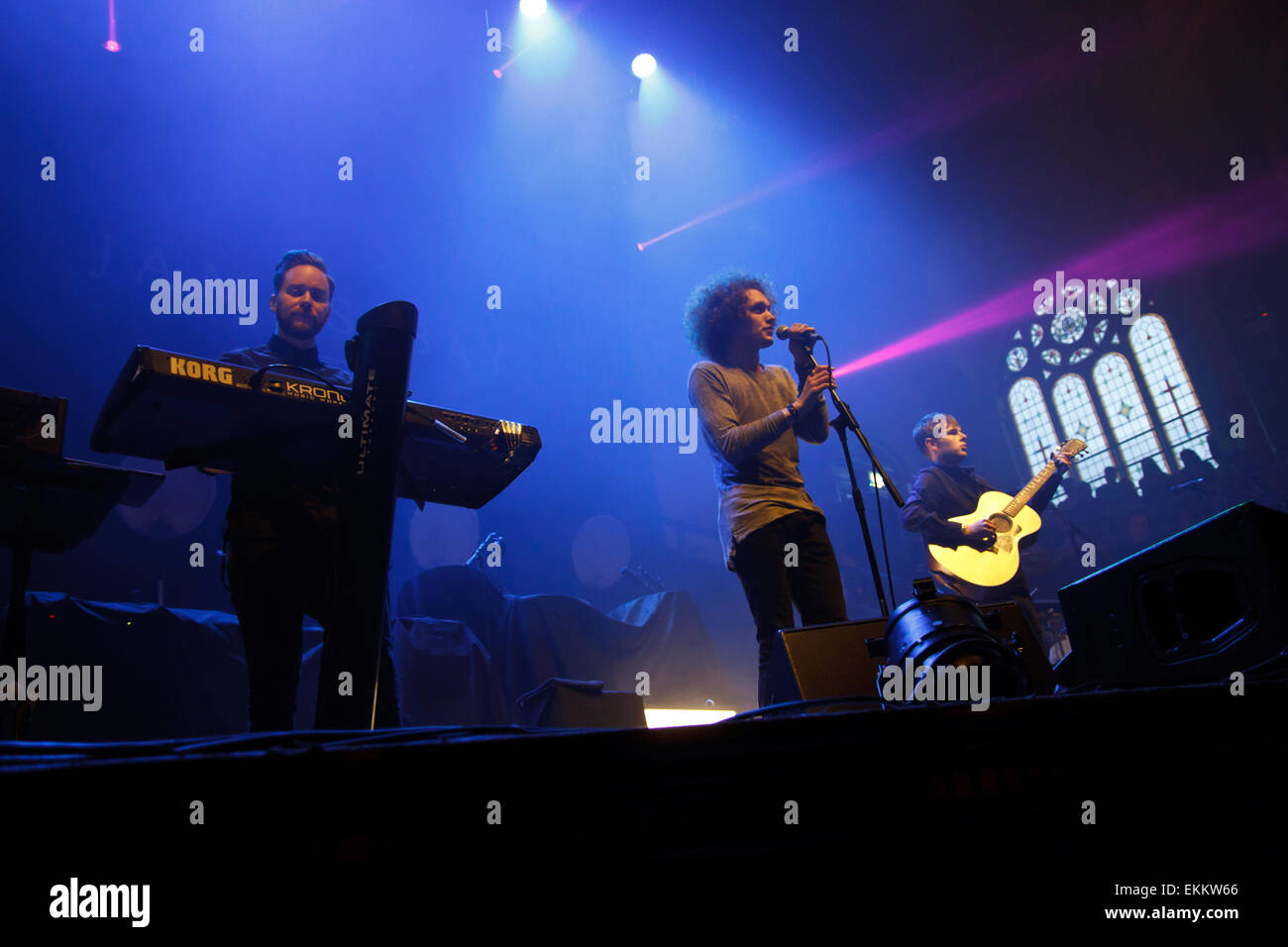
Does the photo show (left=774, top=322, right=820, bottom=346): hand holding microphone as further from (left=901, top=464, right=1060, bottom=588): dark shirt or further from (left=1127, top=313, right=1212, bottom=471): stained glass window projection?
(left=1127, top=313, right=1212, bottom=471): stained glass window projection

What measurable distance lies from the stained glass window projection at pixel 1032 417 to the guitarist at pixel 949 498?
64.9 ft

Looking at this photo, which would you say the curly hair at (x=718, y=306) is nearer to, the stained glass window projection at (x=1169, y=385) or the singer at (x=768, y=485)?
the singer at (x=768, y=485)

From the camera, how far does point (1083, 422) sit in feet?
75.6

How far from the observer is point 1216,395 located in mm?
20125

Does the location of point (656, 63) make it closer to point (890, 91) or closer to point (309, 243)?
point (890, 91)

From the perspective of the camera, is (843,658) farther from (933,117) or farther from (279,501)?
(933,117)

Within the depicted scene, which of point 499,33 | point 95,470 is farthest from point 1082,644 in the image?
point 499,33

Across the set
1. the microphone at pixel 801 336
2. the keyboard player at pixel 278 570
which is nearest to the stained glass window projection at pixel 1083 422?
the microphone at pixel 801 336

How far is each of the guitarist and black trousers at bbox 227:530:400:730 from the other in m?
4.44

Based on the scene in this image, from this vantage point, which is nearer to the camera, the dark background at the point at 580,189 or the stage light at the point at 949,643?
the stage light at the point at 949,643

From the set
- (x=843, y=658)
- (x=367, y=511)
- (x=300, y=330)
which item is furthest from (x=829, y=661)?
(x=300, y=330)

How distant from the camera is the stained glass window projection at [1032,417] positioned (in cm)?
2348

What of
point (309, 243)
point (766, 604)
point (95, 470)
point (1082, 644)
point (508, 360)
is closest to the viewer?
point (1082, 644)
